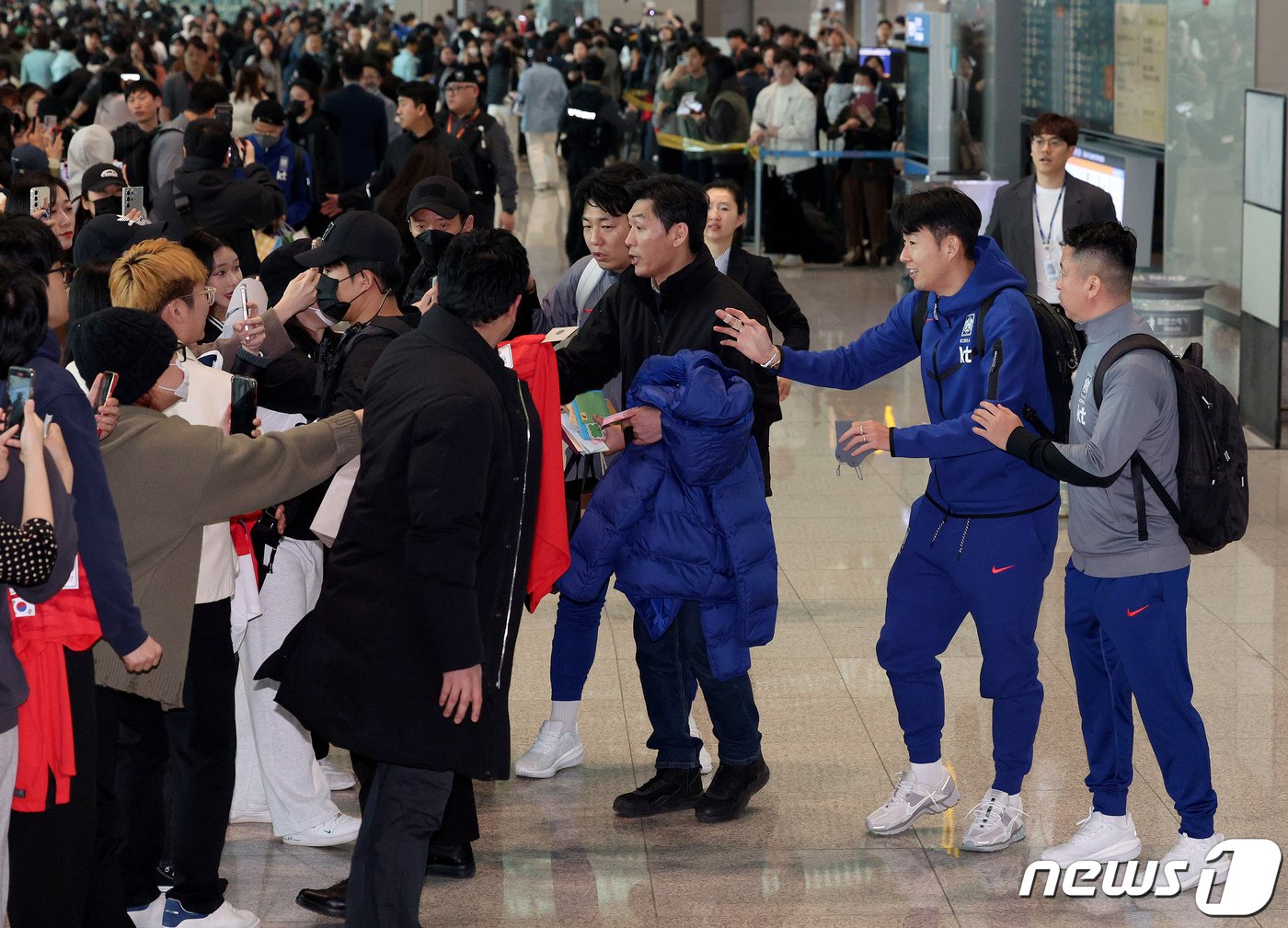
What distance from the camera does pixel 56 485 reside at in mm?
2729

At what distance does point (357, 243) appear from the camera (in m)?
3.83

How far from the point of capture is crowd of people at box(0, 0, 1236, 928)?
2.91 meters

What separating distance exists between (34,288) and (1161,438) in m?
2.30

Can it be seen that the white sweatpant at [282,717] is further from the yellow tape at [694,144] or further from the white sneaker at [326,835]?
the yellow tape at [694,144]

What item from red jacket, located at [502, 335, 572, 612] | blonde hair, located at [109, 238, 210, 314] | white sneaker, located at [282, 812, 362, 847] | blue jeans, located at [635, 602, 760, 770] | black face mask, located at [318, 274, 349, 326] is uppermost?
blonde hair, located at [109, 238, 210, 314]

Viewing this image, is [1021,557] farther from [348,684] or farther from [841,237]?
[841,237]

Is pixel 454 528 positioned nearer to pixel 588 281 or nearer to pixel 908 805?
pixel 908 805

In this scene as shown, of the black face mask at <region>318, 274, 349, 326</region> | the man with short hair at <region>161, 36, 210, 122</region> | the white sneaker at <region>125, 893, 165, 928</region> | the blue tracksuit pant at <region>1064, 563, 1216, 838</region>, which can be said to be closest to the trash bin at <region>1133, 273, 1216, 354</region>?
the blue tracksuit pant at <region>1064, 563, 1216, 838</region>

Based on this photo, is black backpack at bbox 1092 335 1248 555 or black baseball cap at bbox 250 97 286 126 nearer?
black backpack at bbox 1092 335 1248 555

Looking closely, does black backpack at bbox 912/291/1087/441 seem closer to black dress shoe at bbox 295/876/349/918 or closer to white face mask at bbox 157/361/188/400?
white face mask at bbox 157/361/188/400

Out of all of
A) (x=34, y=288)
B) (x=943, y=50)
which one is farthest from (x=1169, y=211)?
(x=34, y=288)

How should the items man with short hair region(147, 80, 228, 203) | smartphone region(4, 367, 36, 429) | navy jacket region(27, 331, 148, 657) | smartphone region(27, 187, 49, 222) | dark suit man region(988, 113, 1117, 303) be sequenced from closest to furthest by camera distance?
smartphone region(4, 367, 36, 429)
navy jacket region(27, 331, 148, 657)
smartphone region(27, 187, 49, 222)
dark suit man region(988, 113, 1117, 303)
man with short hair region(147, 80, 228, 203)

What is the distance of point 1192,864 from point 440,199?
108 inches

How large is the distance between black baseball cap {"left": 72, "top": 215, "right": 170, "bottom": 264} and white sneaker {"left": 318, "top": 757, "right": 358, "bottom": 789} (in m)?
1.54
